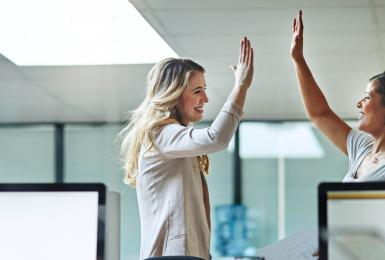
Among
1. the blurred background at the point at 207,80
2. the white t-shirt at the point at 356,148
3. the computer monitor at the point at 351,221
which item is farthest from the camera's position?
the blurred background at the point at 207,80

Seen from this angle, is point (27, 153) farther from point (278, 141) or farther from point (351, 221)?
point (351, 221)

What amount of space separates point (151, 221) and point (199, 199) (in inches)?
4.4

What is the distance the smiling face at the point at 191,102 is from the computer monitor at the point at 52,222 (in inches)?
21.8

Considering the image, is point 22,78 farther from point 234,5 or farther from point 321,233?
point 321,233

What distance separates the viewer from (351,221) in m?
1.23

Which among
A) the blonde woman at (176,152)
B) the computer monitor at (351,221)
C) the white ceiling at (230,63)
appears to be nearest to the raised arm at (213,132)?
the blonde woman at (176,152)

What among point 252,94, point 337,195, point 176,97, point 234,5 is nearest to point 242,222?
point 252,94

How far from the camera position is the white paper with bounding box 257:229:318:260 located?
142 centimetres

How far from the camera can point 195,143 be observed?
68.2 inches

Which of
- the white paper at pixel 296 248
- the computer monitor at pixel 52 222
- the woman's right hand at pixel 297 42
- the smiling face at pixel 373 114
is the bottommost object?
the white paper at pixel 296 248

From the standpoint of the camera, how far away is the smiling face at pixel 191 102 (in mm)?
1889

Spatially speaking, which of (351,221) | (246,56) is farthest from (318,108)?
(351,221)

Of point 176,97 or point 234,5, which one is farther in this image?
point 234,5

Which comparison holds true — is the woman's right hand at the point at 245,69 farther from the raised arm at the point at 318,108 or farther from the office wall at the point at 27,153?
the office wall at the point at 27,153
